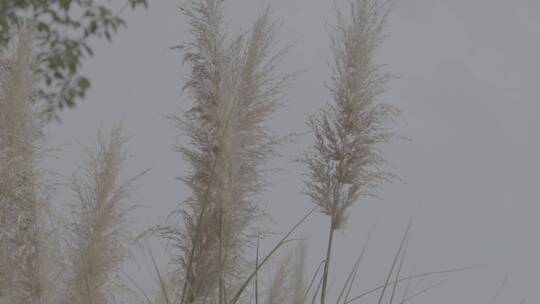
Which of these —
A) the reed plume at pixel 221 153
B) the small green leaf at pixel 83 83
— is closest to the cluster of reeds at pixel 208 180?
the reed plume at pixel 221 153

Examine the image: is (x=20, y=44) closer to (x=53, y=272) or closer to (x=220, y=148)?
(x=53, y=272)

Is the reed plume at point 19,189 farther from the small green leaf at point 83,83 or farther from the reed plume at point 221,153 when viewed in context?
the small green leaf at point 83,83

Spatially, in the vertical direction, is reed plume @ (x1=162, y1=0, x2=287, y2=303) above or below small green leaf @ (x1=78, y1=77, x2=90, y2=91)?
below

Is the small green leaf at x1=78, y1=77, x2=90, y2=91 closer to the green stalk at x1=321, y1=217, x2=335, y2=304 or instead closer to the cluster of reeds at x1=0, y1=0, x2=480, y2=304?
the cluster of reeds at x1=0, y1=0, x2=480, y2=304

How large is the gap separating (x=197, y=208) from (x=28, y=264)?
1.29 m

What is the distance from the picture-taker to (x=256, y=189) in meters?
3.03

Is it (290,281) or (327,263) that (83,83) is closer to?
(290,281)

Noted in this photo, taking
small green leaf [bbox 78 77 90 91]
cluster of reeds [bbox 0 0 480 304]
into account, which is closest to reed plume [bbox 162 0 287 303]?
cluster of reeds [bbox 0 0 480 304]

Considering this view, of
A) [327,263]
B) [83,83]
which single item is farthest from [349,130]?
[83,83]

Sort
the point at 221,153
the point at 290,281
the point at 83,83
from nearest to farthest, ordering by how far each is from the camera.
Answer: the point at 221,153, the point at 290,281, the point at 83,83

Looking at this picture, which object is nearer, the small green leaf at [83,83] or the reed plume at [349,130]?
the reed plume at [349,130]

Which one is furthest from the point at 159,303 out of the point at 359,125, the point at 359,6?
the point at 359,6

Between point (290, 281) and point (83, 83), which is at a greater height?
point (83, 83)

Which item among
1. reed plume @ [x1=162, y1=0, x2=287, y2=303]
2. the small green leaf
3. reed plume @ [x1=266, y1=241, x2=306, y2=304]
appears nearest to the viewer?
reed plume @ [x1=162, y1=0, x2=287, y2=303]
